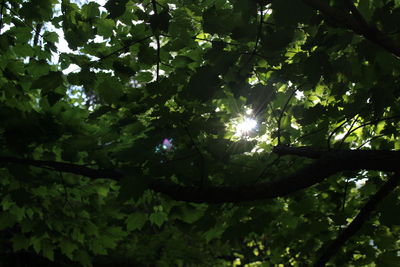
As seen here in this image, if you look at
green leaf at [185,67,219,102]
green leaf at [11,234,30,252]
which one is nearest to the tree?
green leaf at [185,67,219,102]

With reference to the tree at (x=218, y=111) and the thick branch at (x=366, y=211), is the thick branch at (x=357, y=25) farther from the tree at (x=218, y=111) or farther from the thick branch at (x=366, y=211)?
the thick branch at (x=366, y=211)

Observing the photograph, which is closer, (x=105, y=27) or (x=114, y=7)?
(x=114, y=7)

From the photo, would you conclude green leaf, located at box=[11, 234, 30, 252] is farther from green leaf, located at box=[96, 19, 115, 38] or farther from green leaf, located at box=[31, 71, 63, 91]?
green leaf, located at box=[96, 19, 115, 38]

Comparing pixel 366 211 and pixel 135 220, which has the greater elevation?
pixel 135 220

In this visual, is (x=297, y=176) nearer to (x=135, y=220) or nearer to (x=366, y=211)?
(x=366, y=211)

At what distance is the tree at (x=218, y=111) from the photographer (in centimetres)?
170

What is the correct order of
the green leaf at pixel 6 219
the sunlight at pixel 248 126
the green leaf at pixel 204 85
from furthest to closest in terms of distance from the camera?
the green leaf at pixel 6 219, the sunlight at pixel 248 126, the green leaf at pixel 204 85

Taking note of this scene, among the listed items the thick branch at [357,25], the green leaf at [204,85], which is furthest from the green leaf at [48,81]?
the thick branch at [357,25]

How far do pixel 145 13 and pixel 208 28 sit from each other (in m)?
0.59

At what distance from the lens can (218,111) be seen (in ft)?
8.07

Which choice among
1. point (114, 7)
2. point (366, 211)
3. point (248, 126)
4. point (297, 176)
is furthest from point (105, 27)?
point (366, 211)

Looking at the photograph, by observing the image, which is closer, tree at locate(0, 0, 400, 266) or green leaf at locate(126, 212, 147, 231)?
tree at locate(0, 0, 400, 266)

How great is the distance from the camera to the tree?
1696 mm

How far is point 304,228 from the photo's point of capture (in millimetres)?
3059
